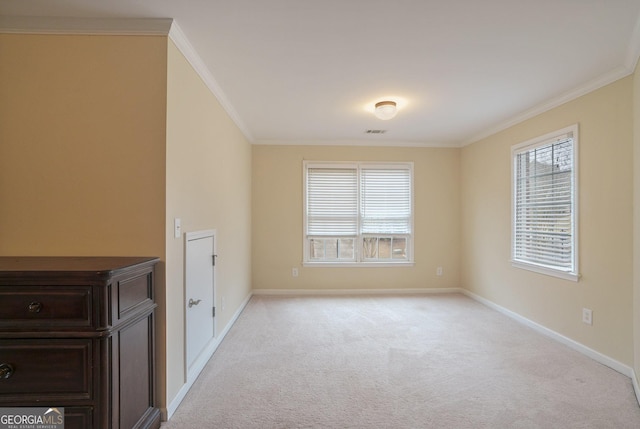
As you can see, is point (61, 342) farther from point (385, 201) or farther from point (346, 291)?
point (385, 201)

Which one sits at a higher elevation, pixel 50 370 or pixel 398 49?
pixel 398 49

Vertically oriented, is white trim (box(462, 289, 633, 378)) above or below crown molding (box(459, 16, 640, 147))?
below

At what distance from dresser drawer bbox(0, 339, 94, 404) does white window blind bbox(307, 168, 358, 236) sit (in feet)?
12.2

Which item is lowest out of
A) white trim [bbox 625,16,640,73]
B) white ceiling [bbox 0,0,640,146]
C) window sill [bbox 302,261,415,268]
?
window sill [bbox 302,261,415,268]

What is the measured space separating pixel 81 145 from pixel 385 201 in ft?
13.6

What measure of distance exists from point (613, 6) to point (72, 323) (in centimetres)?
342

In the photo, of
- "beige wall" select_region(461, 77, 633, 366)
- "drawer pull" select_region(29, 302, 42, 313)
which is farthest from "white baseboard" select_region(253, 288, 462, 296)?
"drawer pull" select_region(29, 302, 42, 313)

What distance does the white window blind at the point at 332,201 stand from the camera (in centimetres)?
500

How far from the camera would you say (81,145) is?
1.88 meters

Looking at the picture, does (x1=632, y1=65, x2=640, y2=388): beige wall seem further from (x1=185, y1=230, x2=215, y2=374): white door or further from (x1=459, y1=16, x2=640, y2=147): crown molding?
(x1=185, y1=230, x2=215, y2=374): white door

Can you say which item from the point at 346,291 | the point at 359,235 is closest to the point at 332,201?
the point at 359,235

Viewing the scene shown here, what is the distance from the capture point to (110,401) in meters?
1.44

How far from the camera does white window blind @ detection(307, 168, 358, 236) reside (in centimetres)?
500

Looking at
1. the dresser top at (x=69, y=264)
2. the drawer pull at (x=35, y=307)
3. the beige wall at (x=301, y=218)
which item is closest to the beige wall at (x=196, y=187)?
the dresser top at (x=69, y=264)
